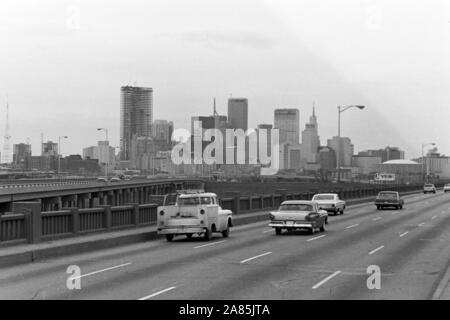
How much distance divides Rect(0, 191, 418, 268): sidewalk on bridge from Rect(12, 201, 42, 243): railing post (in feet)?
1.00

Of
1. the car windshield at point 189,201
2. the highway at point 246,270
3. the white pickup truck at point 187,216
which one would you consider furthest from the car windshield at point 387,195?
the car windshield at point 189,201

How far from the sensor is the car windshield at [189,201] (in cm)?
2609

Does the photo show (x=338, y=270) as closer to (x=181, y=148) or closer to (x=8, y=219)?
(x=8, y=219)

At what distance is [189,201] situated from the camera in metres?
26.2

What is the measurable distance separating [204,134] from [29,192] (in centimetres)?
4709

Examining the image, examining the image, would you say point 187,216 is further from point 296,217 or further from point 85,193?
point 85,193

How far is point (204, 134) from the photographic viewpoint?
118 metres

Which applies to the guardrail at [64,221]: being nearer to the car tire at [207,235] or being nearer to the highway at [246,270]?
the highway at [246,270]

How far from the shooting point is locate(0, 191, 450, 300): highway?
1338 centimetres

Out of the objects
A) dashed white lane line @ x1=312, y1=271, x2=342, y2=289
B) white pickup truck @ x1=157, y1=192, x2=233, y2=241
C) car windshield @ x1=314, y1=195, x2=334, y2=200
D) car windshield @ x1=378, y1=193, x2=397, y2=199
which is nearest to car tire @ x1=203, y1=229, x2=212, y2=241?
white pickup truck @ x1=157, y1=192, x2=233, y2=241

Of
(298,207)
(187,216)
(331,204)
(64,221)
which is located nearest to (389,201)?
(331,204)
